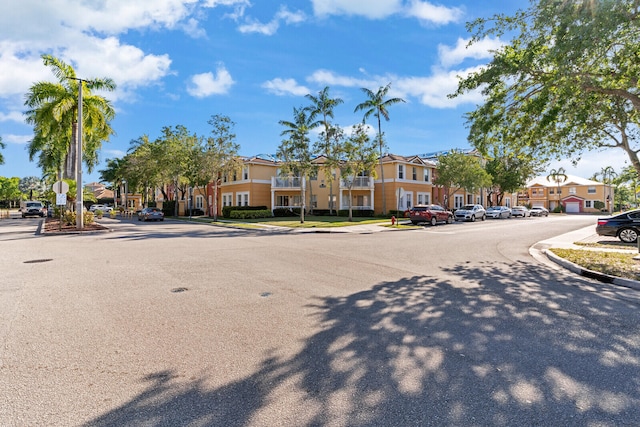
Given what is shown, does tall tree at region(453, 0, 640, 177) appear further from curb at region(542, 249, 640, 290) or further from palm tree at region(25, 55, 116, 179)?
palm tree at region(25, 55, 116, 179)

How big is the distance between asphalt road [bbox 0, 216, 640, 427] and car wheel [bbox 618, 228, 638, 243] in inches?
420

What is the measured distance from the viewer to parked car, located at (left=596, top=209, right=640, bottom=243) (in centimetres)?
1570

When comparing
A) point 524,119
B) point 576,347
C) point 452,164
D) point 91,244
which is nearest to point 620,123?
point 524,119

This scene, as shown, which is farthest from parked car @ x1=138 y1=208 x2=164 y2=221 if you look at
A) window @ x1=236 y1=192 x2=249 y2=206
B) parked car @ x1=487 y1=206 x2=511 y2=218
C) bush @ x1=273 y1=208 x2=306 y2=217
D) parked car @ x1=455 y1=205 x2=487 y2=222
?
parked car @ x1=487 y1=206 x2=511 y2=218

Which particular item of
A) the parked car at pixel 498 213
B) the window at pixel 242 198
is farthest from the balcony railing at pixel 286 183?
the parked car at pixel 498 213

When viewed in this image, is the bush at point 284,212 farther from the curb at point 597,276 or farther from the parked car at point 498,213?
the curb at point 597,276

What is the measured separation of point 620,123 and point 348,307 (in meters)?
14.1

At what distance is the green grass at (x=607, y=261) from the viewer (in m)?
8.71

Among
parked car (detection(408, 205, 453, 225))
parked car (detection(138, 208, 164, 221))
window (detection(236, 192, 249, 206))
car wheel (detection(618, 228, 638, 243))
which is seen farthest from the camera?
window (detection(236, 192, 249, 206))

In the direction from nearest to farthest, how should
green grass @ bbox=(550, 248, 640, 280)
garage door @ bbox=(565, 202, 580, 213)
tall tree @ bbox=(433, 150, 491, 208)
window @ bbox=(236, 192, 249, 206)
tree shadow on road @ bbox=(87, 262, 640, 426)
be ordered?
tree shadow on road @ bbox=(87, 262, 640, 426), green grass @ bbox=(550, 248, 640, 280), tall tree @ bbox=(433, 150, 491, 208), window @ bbox=(236, 192, 249, 206), garage door @ bbox=(565, 202, 580, 213)

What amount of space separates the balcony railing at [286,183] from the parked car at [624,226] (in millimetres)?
28519

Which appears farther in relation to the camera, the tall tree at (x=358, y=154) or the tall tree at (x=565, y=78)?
the tall tree at (x=358, y=154)

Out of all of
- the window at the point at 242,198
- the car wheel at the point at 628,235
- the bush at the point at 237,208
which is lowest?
the car wheel at the point at 628,235

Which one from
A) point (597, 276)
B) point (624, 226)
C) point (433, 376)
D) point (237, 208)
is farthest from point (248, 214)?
point (433, 376)
